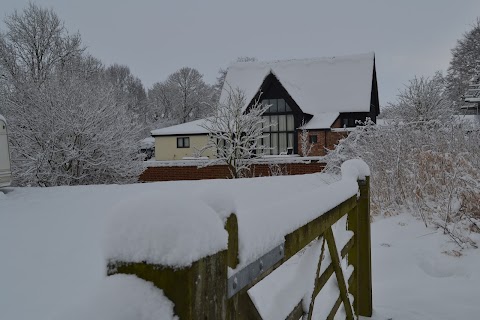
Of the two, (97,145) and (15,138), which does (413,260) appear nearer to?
(97,145)

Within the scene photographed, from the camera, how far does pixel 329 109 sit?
23984 mm

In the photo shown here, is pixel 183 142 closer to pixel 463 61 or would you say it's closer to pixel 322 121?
pixel 322 121

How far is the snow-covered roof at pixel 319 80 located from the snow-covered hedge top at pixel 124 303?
2225cm

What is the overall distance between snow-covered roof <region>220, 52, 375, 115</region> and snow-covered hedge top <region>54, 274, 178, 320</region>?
22.2 m

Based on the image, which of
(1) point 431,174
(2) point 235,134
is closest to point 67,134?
(2) point 235,134

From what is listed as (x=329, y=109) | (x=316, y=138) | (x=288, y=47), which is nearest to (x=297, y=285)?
(x=316, y=138)

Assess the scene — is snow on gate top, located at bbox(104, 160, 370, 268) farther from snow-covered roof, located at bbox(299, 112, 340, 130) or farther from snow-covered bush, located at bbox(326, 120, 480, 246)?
snow-covered roof, located at bbox(299, 112, 340, 130)

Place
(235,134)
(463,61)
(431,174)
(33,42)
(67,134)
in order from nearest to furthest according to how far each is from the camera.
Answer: (431,174) < (67,134) < (235,134) < (33,42) < (463,61)

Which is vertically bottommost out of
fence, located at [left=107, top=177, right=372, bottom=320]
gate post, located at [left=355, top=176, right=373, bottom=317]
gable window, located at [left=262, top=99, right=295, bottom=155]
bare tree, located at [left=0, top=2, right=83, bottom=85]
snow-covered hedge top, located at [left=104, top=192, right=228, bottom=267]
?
gate post, located at [left=355, top=176, right=373, bottom=317]

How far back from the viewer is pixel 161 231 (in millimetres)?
612

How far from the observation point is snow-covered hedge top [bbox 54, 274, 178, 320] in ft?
1.80

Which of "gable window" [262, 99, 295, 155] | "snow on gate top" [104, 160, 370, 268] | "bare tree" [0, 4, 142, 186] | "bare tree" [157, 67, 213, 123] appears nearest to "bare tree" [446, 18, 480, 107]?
"gable window" [262, 99, 295, 155]

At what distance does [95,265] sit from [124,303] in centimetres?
388

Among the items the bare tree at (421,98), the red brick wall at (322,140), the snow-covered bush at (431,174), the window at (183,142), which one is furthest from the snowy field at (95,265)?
the window at (183,142)
